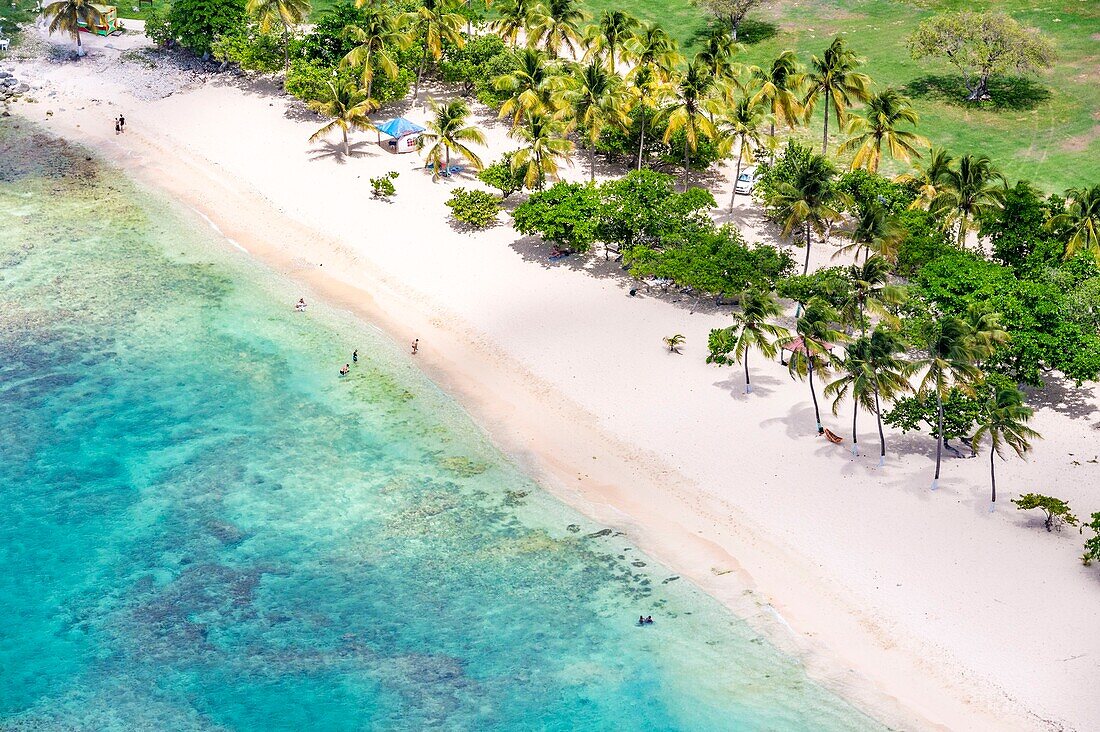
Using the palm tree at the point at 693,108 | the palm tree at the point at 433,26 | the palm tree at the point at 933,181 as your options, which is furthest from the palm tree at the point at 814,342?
the palm tree at the point at 433,26

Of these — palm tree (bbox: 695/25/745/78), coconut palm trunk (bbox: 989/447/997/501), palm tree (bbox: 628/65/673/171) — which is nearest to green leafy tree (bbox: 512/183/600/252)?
palm tree (bbox: 628/65/673/171)

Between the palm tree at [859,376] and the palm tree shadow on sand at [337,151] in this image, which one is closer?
the palm tree at [859,376]

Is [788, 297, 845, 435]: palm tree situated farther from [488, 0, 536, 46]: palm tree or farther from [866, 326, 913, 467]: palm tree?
[488, 0, 536, 46]: palm tree

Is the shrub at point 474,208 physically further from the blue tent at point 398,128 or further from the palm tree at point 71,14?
the palm tree at point 71,14

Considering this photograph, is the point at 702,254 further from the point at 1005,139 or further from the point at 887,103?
the point at 1005,139

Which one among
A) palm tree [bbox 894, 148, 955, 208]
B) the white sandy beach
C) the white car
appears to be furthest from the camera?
the white car

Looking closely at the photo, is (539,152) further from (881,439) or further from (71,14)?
(71,14)

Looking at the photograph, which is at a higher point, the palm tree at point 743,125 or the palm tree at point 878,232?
the palm tree at point 743,125
